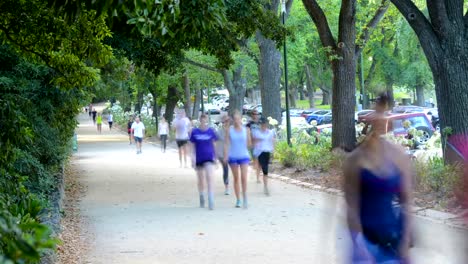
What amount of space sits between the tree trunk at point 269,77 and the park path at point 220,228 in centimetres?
632

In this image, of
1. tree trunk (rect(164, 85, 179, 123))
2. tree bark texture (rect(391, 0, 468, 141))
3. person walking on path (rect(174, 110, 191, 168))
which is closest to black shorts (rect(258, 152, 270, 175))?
tree bark texture (rect(391, 0, 468, 141))

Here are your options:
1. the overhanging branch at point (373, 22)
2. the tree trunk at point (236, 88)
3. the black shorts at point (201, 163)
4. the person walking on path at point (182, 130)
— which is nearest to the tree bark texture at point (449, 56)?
the black shorts at point (201, 163)

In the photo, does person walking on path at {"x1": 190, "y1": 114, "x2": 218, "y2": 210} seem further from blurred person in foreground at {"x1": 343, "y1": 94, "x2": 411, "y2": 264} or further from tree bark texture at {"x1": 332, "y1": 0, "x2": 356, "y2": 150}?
blurred person in foreground at {"x1": 343, "y1": 94, "x2": 411, "y2": 264}

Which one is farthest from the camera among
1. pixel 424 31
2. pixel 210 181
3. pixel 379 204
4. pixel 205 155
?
pixel 424 31

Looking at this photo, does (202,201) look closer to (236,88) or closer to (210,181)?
(210,181)

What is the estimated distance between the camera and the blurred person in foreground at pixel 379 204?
15.2ft

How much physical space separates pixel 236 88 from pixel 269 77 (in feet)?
30.0

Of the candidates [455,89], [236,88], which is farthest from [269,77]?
[455,89]

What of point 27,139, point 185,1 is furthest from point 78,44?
point 27,139

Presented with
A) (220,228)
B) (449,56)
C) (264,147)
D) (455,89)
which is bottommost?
(220,228)

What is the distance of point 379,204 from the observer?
15.3ft

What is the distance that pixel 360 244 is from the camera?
470 cm

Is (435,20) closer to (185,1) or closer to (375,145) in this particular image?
(185,1)

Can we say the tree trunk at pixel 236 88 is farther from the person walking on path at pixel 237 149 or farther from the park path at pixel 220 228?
the person walking on path at pixel 237 149
